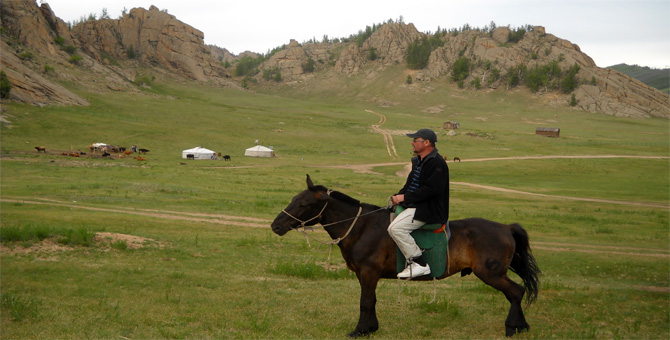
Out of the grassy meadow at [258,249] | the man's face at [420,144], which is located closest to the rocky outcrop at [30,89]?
the grassy meadow at [258,249]

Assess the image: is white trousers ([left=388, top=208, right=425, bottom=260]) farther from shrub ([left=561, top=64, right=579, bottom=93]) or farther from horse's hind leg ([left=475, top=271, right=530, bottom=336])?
shrub ([left=561, top=64, right=579, bottom=93])

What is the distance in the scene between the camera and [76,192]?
31.8 m

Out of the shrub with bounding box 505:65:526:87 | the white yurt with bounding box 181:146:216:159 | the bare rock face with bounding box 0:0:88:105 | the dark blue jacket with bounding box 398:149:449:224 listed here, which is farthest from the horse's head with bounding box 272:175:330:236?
the shrub with bounding box 505:65:526:87

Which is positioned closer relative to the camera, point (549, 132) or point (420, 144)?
point (420, 144)

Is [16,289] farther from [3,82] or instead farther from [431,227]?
[3,82]

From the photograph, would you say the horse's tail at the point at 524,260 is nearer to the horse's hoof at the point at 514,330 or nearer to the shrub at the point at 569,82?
the horse's hoof at the point at 514,330

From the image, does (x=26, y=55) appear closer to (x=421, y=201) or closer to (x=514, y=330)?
(x=421, y=201)

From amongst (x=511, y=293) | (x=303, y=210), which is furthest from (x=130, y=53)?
(x=511, y=293)

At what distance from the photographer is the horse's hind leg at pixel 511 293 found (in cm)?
948

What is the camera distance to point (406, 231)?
934 cm

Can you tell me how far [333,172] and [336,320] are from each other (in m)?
48.4

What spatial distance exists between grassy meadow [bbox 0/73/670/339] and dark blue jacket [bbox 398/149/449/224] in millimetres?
2506

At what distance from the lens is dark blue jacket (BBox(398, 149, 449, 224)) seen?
9.13 m

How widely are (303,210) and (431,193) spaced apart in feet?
8.45
